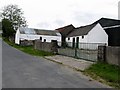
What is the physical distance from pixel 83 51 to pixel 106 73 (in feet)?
23.1

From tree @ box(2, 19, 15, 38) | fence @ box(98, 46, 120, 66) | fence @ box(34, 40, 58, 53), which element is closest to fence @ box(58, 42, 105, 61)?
fence @ box(34, 40, 58, 53)

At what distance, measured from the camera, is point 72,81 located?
11.2m

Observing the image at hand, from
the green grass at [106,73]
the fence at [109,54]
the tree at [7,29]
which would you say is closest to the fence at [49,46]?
the fence at [109,54]

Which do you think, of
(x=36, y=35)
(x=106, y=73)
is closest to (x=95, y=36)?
(x=36, y=35)

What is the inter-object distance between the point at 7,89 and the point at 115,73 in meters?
6.49

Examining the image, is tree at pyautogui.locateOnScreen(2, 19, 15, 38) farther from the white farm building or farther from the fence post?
the fence post

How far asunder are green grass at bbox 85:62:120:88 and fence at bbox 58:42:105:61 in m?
2.70

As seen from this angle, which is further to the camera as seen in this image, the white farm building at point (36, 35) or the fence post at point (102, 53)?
the white farm building at point (36, 35)

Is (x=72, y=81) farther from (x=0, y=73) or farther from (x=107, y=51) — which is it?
(x=107, y=51)

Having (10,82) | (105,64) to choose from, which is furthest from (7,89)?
(105,64)

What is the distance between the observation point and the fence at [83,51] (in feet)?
62.9

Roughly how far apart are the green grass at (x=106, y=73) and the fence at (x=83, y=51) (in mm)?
2703

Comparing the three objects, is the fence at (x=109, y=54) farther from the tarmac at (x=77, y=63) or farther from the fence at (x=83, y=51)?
the fence at (x=83, y=51)

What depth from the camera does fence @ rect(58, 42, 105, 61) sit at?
19.2 metres
